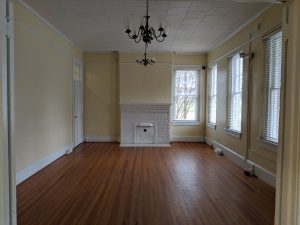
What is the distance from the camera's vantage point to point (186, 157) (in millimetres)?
5664

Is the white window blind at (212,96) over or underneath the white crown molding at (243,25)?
underneath

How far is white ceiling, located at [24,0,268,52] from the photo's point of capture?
3.79 m

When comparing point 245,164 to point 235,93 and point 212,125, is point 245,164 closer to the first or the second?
point 235,93

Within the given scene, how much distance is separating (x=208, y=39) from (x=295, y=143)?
4645 mm

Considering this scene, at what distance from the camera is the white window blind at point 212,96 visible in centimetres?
687

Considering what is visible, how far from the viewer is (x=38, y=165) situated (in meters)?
4.39

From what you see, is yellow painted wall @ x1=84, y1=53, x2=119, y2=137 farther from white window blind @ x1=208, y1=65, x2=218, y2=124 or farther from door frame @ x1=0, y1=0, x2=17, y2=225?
door frame @ x1=0, y1=0, x2=17, y2=225

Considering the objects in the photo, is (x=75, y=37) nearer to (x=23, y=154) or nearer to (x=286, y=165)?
(x=23, y=154)

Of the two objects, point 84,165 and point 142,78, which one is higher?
point 142,78

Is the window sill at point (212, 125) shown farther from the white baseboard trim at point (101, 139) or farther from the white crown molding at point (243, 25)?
the white baseboard trim at point (101, 139)

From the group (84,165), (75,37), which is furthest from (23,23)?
(84,165)

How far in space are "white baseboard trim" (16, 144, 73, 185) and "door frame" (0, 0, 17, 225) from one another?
7.08ft

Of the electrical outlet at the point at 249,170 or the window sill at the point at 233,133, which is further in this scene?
the window sill at the point at 233,133

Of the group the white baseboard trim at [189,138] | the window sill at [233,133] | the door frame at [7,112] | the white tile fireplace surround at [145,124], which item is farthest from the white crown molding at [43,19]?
the window sill at [233,133]
